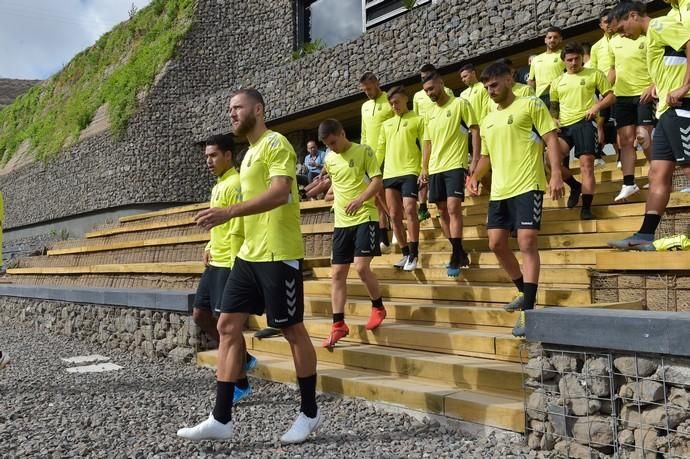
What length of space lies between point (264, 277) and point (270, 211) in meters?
0.41

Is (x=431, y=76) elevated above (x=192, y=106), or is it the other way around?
(x=192, y=106)

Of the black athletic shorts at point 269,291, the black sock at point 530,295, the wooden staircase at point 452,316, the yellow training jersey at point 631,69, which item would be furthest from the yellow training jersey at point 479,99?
the black athletic shorts at point 269,291

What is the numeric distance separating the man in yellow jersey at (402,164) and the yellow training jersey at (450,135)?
347 mm

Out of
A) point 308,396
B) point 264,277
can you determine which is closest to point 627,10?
point 264,277

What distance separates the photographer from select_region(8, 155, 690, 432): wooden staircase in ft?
13.1

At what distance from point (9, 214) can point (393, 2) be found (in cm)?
2136

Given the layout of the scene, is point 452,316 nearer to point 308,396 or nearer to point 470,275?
point 470,275

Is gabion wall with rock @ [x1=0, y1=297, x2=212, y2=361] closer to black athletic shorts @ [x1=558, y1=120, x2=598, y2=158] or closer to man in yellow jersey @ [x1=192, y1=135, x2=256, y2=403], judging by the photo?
man in yellow jersey @ [x1=192, y1=135, x2=256, y2=403]

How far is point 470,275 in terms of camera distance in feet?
18.8

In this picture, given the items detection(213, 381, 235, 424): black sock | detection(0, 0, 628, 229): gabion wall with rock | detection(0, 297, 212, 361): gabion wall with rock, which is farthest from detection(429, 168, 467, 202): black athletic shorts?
detection(0, 0, 628, 229): gabion wall with rock

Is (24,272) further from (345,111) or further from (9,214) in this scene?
(9,214)

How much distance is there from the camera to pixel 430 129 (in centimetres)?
615

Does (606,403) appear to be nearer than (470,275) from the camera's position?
Yes

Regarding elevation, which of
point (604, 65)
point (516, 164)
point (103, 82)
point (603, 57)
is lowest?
point (516, 164)
